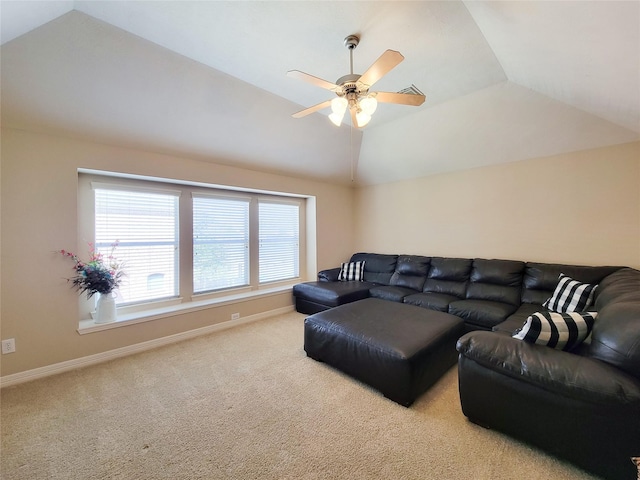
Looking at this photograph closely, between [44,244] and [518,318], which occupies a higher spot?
[44,244]

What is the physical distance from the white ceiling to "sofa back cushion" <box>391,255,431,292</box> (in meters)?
1.87

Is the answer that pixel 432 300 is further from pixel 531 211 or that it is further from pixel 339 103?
pixel 339 103

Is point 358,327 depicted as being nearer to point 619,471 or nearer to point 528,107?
point 619,471

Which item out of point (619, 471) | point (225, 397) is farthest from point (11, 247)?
point (619, 471)

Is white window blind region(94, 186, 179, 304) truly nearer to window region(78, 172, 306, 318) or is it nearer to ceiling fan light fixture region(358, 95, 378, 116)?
window region(78, 172, 306, 318)

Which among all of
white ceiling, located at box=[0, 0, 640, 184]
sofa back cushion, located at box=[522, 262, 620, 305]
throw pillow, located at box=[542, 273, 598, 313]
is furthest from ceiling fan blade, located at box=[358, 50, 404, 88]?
sofa back cushion, located at box=[522, 262, 620, 305]

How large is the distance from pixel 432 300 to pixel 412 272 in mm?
891

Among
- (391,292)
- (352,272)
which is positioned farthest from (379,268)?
(391,292)

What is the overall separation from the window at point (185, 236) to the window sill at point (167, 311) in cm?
14

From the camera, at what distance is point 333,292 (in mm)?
3881

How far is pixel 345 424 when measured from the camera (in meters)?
1.83

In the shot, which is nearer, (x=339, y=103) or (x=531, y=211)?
(x=339, y=103)

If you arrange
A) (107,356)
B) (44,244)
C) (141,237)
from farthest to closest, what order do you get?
(141,237) < (107,356) < (44,244)

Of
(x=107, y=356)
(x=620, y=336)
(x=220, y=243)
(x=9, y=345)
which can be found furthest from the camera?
(x=220, y=243)
